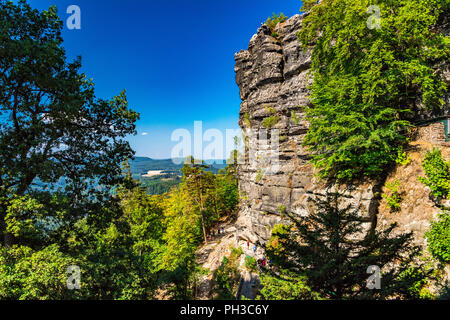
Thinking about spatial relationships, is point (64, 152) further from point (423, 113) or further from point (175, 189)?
point (175, 189)

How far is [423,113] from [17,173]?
17469mm

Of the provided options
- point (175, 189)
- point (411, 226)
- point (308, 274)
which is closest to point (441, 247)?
point (411, 226)

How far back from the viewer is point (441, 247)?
265 inches

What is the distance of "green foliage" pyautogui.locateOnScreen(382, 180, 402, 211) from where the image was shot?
898 cm

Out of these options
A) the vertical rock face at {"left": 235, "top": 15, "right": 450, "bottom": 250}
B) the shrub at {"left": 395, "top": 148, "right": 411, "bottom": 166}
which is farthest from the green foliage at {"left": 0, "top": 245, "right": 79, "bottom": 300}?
the shrub at {"left": 395, "top": 148, "right": 411, "bottom": 166}

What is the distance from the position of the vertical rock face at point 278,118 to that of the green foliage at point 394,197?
18.9ft

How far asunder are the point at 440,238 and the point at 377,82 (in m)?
7.21

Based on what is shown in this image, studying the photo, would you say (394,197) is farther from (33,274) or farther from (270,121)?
(33,274)

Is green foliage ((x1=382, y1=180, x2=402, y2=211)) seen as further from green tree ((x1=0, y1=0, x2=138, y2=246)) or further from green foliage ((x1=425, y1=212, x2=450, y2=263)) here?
green tree ((x1=0, y1=0, x2=138, y2=246))

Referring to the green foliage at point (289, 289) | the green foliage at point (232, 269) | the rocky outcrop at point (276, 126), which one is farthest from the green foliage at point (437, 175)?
the green foliage at point (232, 269)

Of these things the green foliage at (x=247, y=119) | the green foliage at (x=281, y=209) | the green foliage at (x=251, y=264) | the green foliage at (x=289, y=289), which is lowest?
the green foliage at (x=251, y=264)

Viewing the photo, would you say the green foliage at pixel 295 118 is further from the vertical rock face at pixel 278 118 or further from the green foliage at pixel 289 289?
the green foliage at pixel 289 289

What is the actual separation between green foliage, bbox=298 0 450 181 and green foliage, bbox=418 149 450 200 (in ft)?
5.63

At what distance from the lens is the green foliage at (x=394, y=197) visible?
8977 mm
